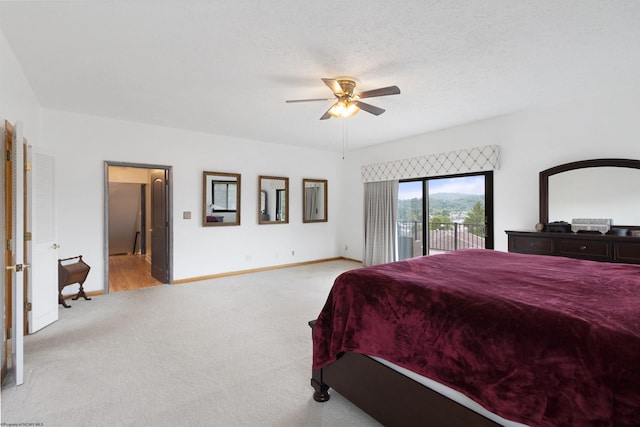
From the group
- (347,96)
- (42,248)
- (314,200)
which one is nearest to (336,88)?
(347,96)

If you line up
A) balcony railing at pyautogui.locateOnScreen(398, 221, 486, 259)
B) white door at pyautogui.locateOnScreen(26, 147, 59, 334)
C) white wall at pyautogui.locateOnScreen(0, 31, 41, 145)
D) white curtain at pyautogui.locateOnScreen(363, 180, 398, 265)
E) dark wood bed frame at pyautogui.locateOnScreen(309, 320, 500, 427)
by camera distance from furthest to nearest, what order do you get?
1. white curtain at pyautogui.locateOnScreen(363, 180, 398, 265)
2. balcony railing at pyautogui.locateOnScreen(398, 221, 486, 259)
3. white door at pyautogui.locateOnScreen(26, 147, 59, 334)
4. white wall at pyautogui.locateOnScreen(0, 31, 41, 145)
5. dark wood bed frame at pyautogui.locateOnScreen(309, 320, 500, 427)

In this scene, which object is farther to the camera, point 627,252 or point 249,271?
point 249,271

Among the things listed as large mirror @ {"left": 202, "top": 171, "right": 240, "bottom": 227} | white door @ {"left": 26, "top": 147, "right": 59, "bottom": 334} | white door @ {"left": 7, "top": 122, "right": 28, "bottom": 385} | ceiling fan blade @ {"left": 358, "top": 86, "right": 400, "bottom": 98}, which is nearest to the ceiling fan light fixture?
ceiling fan blade @ {"left": 358, "top": 86, "right": 400, "bottom": 98}

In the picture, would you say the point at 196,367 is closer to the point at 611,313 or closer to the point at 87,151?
the point at 611,313

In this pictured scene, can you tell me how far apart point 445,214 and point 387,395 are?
4189 mm

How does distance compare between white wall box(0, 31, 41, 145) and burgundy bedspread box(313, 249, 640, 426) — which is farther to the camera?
white wall box(0, 31, 41, 145)

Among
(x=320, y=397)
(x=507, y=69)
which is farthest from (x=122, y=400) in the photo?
(x=507, y=69)

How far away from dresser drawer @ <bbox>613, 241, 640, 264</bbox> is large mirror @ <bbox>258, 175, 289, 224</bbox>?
5080mm

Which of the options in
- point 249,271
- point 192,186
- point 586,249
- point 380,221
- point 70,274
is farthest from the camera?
point 380,221

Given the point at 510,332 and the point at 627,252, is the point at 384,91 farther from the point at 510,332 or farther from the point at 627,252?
the point at 627,252

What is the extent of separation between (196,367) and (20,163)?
2083 mm

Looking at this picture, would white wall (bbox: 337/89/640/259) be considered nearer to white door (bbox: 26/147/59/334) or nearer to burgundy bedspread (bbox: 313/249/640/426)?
burgundy bedspread (bbox: 313/249/640/426)

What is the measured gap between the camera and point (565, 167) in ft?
12.5

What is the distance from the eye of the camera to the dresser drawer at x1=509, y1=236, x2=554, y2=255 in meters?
3.59
